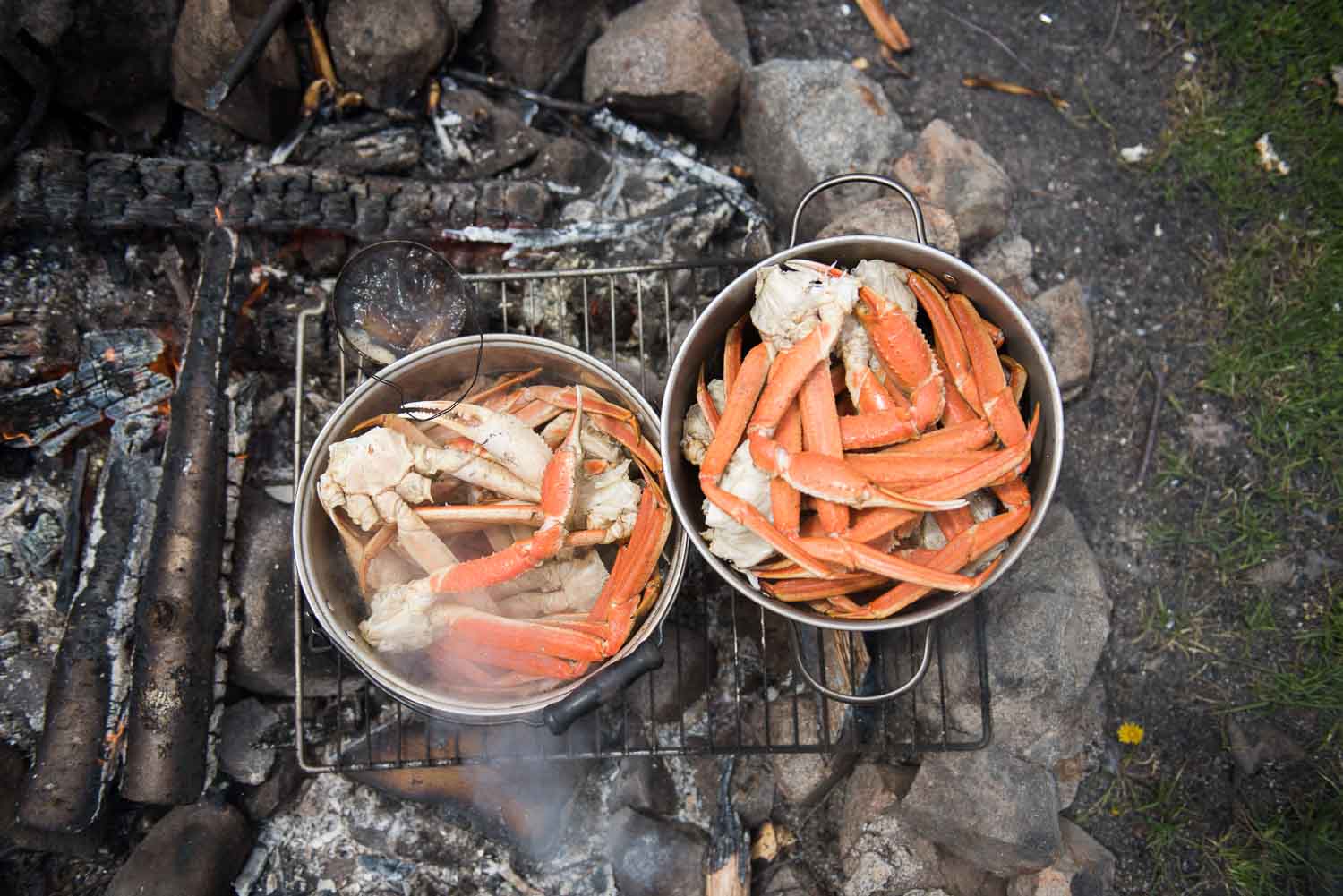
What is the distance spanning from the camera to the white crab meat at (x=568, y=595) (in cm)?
217

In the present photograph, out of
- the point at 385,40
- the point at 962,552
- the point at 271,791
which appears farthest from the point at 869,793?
the point at 385,40

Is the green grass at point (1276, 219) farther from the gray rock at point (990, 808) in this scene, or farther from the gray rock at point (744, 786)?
the gray rock at point (744, 786)

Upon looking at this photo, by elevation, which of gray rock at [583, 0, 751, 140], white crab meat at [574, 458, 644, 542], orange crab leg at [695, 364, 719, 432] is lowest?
white crab meat at [574, 458, 644, 542]

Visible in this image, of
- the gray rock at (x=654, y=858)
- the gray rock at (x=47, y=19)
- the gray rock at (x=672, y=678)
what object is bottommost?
the gray rock at (x=654, y=858)

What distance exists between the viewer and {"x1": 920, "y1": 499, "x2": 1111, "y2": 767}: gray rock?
2.39m

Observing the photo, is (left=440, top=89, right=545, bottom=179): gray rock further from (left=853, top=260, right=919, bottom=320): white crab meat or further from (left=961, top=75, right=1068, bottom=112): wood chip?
(left=961, top=75, right=1068, bottom=112): wood chip

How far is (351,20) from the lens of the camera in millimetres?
2604

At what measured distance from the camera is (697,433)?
2.09 m

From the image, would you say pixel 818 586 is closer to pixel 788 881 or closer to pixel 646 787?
pixel 646 787

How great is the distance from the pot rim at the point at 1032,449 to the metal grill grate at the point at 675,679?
0.41m

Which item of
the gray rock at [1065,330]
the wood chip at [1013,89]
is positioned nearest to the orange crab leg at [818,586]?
the gray rock at [1065,330]

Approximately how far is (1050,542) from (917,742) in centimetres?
69

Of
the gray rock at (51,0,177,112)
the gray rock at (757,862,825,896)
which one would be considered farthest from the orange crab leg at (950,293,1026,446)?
the gray rock at (51,0,177,112)

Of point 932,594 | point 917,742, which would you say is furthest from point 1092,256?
point 917,742
